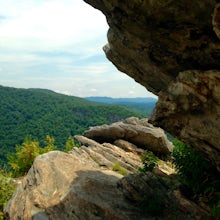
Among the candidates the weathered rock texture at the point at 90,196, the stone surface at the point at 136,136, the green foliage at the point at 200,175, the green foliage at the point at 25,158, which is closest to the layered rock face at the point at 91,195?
the weathered rock texture at the point at 90,196

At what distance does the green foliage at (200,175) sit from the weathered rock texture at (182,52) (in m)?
2.46

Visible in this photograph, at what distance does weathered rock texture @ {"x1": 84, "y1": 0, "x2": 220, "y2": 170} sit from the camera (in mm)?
16016

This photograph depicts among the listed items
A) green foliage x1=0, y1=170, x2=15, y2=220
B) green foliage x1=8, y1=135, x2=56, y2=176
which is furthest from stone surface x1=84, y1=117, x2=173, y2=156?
green foliage x1=0, y1=170, x2=15, y2=220

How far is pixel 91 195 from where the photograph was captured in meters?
21.9

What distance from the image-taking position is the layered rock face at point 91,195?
20.1 m

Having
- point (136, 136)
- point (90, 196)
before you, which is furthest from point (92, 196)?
point (136, 136)

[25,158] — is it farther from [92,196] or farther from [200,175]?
[200,175]

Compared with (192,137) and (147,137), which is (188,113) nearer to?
(192,137)

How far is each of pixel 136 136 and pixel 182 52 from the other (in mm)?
20187

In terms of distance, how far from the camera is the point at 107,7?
18359 mm

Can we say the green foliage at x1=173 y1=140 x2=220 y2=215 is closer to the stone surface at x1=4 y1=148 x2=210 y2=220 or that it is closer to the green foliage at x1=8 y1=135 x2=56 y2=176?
the stone surface at x1=4 y1=148 x2=210 y2=220

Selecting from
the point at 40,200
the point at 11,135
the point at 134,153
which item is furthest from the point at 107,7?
the point at 11,135

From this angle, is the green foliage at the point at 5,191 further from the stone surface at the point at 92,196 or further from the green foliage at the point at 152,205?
the green foliage at the point at 152,205

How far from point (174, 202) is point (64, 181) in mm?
7791
